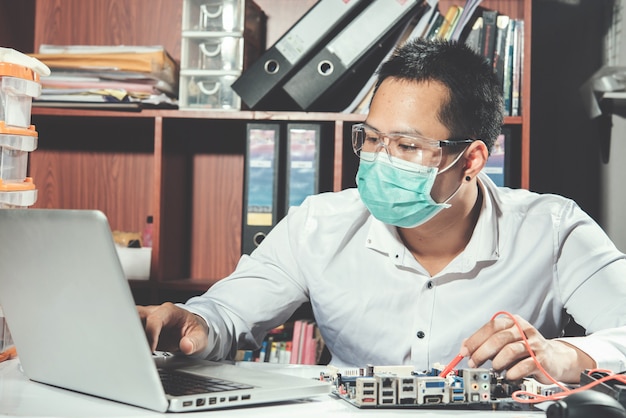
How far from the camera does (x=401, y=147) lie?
4.71 feet

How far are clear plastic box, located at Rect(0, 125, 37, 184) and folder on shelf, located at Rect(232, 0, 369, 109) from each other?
0.82 m

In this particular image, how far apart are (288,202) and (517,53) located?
0.75 m

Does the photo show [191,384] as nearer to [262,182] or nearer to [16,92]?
[16,92]

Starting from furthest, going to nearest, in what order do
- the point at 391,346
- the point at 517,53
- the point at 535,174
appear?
1. the point at 535,174
2. the point at 517,53
3. the point at 391,346

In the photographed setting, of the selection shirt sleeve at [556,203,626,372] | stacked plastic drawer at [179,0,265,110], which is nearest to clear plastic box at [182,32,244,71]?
stacked plastic drawer at [179,0,265,110]

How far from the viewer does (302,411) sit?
0.84 m

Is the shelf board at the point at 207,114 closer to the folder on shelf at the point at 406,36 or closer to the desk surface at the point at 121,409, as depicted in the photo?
the folder on shelf at the point at 406,36

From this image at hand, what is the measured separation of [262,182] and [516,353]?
1175 millimetres

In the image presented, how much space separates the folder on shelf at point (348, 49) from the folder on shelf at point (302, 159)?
7cm

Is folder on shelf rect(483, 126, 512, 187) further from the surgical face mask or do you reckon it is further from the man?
the surgical face mask

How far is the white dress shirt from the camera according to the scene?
140 cm

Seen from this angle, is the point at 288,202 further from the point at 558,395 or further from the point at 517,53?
the point at 558,395

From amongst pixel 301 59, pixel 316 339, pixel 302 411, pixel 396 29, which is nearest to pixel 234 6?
pixel 301 59

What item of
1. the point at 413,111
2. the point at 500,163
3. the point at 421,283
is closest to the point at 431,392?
the point at 421,283
